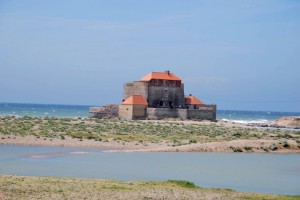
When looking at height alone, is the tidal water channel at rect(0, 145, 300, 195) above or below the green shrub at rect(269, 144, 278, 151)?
below

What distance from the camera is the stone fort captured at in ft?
205

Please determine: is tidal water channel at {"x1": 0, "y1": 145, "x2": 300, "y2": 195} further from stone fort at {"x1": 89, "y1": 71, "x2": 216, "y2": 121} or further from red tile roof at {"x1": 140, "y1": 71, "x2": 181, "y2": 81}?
red tile roof at {"x1": 140, "y1": 71, "x2": 181, "y2": 81}

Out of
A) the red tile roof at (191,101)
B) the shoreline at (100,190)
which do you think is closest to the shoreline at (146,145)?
the shoreline at (100,190)

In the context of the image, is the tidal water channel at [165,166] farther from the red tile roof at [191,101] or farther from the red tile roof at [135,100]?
the red tile roof at [191,101]

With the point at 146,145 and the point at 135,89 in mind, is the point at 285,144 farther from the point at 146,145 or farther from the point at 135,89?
the point at 135,89

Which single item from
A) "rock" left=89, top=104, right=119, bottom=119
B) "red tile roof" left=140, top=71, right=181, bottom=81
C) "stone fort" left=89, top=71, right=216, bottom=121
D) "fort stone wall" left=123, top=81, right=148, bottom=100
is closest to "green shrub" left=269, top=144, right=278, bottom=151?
"stone fort" left=89, top=71, right=216, bottom=121

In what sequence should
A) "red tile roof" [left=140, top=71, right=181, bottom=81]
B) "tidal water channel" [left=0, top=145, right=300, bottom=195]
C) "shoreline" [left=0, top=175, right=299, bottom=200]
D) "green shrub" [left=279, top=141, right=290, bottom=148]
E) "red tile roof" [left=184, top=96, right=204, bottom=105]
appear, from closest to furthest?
"shoreline" [left=0, top=175, right=299, bottom=200] < "tidal water channel" [left=0, top=145, right=300, bottom=195] < "green shrub" [left=279, top=141, right=290, bottom=148] < "red tile roof" [left=140, top=71, right=181, bottom=81] < "red tile roof" [left=184, top=96, right=204, bottom=105]

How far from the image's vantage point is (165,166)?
79.4 feet

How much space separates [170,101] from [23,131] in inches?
1289

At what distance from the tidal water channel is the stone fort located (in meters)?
31.9

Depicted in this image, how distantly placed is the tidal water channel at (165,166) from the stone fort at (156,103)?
31893mm

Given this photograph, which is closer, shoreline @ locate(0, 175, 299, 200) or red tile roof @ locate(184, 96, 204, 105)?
shoreline @ locate(0, 175, 299, 200)

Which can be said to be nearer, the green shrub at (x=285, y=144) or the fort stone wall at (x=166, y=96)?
the green shrub at (x=285, y=144)

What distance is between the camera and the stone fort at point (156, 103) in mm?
62625
